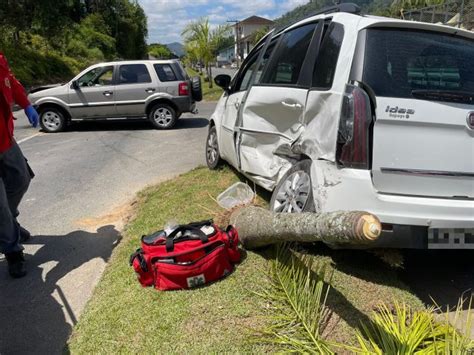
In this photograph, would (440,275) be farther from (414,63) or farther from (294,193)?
(414,63)

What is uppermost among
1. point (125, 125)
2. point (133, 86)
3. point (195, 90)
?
point (133, 86)

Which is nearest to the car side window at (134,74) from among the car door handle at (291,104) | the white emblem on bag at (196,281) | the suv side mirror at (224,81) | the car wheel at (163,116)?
the car wheel at (163,116)

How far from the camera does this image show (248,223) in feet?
11.2

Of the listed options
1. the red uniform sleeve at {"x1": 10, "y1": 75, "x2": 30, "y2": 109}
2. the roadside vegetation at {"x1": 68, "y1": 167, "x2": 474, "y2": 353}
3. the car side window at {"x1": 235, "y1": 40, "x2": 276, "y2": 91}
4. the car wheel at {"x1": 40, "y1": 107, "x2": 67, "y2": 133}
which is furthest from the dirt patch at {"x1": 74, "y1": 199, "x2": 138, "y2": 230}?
the car wheel at {"x1": 40, "y1": 107, "x2": 67, "y2": 133}

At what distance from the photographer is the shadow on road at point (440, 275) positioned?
3.13 meters

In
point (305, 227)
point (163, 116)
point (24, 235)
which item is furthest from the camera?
point (163, 116)

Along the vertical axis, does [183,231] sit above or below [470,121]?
below

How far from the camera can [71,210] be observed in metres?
5.34

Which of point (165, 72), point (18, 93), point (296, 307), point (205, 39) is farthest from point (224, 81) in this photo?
point (205, 39)

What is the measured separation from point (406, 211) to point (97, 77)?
9.93m

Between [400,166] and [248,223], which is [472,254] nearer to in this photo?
[400,166]

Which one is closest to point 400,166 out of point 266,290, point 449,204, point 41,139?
point 449,204

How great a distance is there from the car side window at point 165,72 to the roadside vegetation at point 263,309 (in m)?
8.13

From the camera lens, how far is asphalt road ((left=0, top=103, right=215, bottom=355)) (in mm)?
3164
